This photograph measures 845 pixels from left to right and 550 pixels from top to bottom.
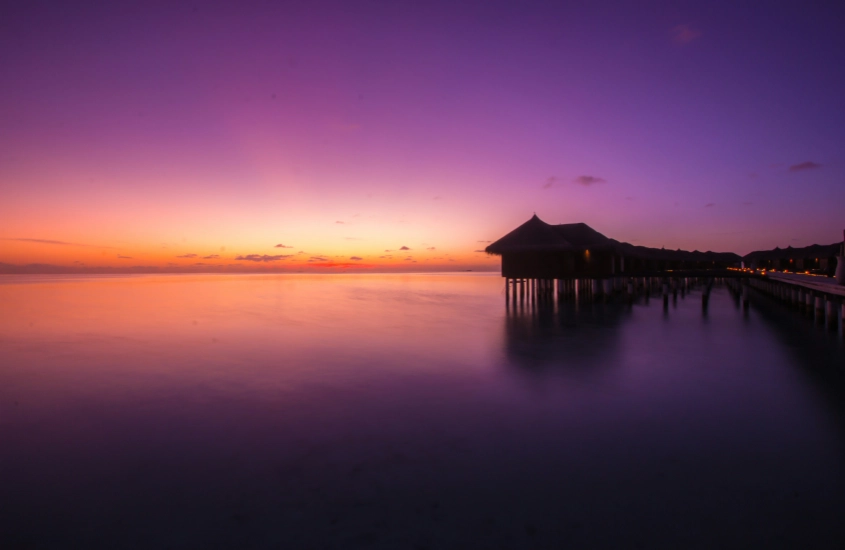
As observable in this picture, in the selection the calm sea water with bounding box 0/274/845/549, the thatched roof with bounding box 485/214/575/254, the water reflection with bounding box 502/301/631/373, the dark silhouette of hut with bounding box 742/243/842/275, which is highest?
the thatched roof with bounding box 485/214/575/254

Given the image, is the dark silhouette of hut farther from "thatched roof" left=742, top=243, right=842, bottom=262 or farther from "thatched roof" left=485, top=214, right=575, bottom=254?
"thatched roof" left=485, top=214, right=575, bottom=254

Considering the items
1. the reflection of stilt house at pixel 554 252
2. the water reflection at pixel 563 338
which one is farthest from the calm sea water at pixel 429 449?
the reflection of stilt house at pixel 554 252

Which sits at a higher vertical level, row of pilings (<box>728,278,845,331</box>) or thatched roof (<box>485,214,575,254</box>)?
thatched roof (<box>485,214,575,254</box>)

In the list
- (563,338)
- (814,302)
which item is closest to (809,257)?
(814,302)

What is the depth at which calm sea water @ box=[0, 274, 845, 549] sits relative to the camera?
13.4 ft

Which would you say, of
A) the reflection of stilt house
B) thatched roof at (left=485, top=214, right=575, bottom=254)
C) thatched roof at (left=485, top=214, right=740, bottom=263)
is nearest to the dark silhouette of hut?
the reflection of stilt house

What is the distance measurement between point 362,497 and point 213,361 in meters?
10.2

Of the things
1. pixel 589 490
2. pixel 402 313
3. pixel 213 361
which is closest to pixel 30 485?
pixel 589 490

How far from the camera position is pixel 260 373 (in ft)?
37.8

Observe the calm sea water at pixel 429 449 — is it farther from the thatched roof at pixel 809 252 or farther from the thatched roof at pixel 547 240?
the thatched roof at pixel 809 252

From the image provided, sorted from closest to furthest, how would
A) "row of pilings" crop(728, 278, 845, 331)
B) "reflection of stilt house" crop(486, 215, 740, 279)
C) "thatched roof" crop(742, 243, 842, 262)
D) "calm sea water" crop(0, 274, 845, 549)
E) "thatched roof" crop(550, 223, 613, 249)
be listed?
"calm sea water" crop(0, 274, 845, 549) < "row of pilings" crop(728, 278, 845, 331) < "reflection of stilt house" crop(486, 215, 740, 279) < "thatched roof" crop(550, 223, 613, 249) < "thatched roof" crop(742, 243, 842, 262)

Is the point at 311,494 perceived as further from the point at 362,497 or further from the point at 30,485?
the point at 30,485

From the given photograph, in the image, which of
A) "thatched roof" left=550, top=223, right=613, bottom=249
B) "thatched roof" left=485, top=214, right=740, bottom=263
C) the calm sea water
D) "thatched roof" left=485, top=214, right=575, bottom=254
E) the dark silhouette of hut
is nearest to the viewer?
the calm sea water

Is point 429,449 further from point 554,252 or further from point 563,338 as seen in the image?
point 554,252
